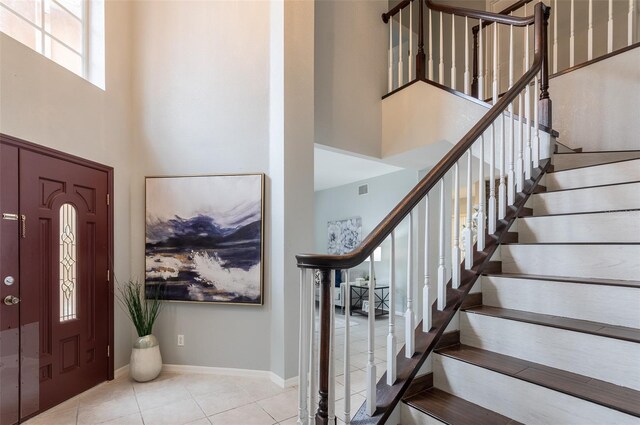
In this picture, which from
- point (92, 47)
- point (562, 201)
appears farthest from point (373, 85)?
point (92, 47)

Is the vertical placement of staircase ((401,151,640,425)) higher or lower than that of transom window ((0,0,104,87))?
lower

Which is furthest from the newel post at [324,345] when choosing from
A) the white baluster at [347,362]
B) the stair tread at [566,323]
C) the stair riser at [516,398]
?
the stair tread at [566,323]

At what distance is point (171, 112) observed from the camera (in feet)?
11.2

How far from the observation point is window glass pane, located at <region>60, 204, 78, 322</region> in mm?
2754

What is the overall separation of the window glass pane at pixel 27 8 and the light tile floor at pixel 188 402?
303cm

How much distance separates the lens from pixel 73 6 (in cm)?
309

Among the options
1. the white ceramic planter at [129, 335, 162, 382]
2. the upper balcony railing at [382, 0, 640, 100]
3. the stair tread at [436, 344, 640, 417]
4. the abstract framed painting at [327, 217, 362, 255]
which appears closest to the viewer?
the stair tread at [436, 344, 640, 417]

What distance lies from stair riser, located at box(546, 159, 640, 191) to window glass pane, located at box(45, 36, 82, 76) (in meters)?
4.06

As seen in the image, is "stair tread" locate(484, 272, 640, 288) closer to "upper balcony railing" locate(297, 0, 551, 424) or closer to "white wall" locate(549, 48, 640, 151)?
"upper balcony railing" locate(297, 0, 551, 424)

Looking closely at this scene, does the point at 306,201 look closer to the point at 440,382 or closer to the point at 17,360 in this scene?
the point at 440,382

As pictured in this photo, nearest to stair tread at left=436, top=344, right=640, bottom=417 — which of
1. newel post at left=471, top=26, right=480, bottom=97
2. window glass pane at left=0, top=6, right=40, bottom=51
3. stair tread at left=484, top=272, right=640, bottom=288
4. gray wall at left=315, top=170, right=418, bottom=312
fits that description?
stair tread at left=484, top=272, right=640, bottom=288

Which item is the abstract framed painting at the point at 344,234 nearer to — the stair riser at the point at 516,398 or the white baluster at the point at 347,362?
the stair riser at the point at 516,398

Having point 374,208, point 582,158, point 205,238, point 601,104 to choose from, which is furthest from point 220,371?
point 374,208

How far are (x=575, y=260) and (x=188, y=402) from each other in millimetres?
2826
